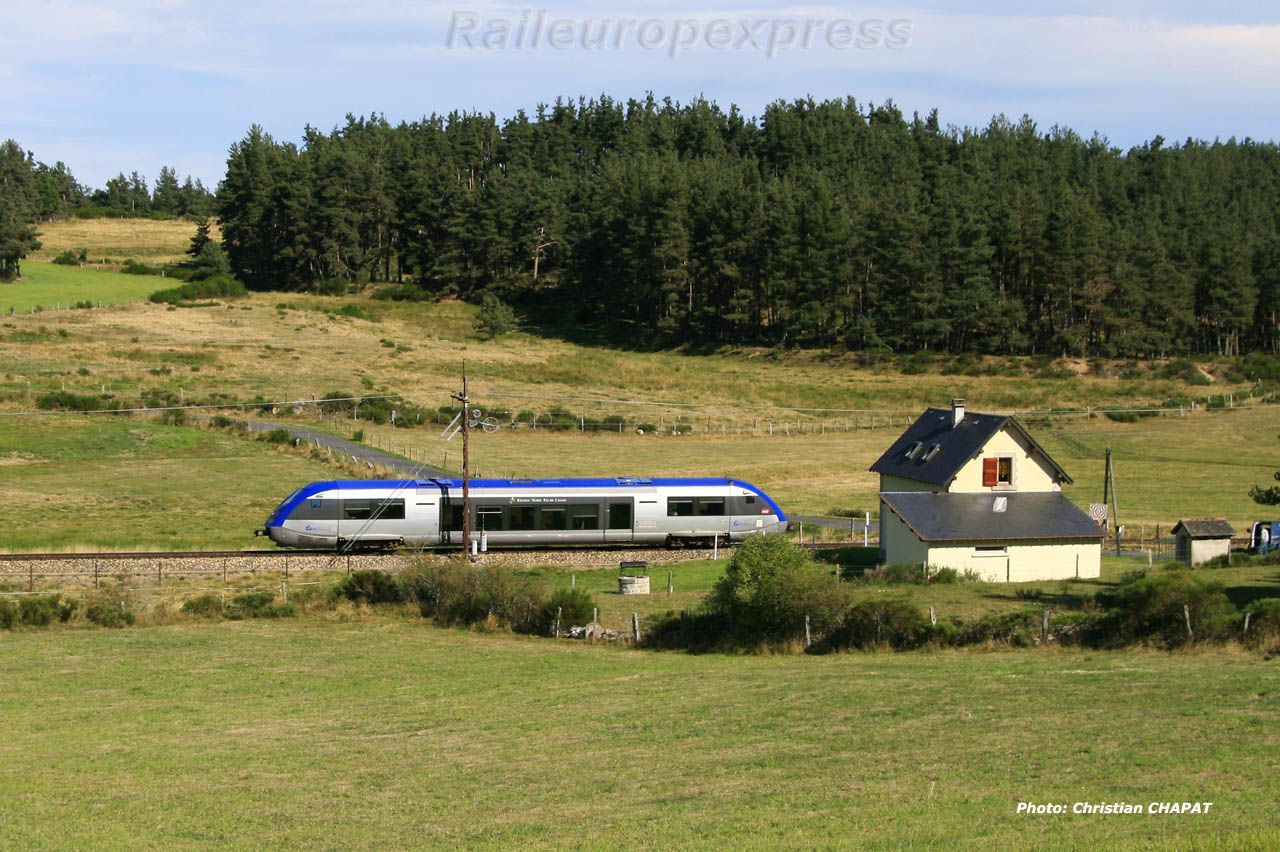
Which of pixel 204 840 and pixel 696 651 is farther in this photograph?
pixel 696 651

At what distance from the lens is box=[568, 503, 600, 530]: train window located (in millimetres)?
44531

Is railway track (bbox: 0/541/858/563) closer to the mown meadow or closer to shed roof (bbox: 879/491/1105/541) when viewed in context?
the mown meadow

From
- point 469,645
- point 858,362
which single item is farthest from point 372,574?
point 858,362

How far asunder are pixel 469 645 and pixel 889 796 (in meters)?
17.9

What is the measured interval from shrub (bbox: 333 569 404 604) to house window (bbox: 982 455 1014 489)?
66.4 feet

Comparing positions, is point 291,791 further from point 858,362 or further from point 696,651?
point 858,362

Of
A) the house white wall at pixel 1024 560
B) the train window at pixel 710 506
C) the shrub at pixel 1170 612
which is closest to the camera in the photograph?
the shrub at pixel 1170 612

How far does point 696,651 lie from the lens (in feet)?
105

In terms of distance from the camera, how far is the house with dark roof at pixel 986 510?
1553 inches

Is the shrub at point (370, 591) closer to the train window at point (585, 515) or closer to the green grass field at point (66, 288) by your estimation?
the train window at point (585, 515)

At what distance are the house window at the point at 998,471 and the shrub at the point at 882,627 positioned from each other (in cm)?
1296

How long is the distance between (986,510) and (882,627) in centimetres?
1194

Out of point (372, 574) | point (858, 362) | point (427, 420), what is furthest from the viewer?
point (858, 362)

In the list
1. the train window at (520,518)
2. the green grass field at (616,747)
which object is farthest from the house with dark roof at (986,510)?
the train window at (520,518)
